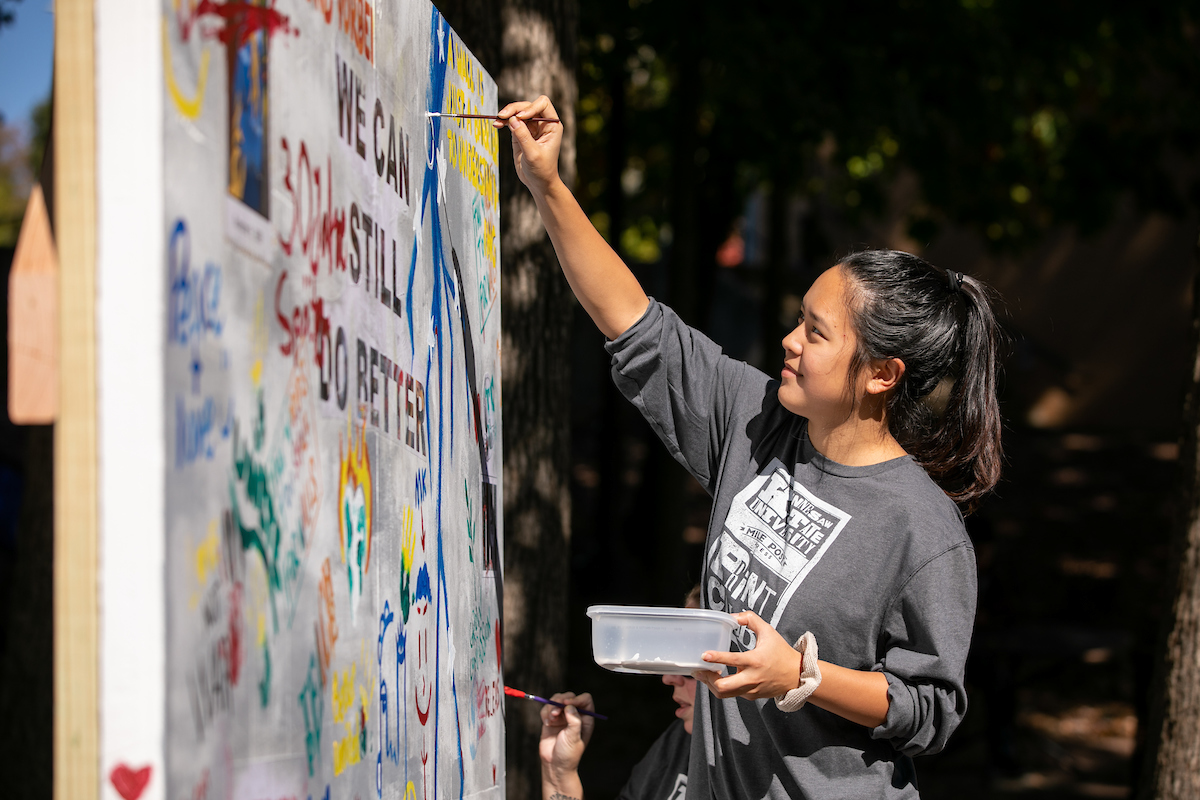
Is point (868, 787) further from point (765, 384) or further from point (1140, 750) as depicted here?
point (1140, 750)

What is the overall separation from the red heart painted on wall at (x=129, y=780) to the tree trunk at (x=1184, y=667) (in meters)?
2.91

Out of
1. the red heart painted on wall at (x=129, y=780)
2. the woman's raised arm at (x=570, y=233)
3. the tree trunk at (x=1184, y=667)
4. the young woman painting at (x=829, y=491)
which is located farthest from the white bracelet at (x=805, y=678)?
the tree trunk at (x=1184, y=667)

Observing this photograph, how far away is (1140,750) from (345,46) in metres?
4.51

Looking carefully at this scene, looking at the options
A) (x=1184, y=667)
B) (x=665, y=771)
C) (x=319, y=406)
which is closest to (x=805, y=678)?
(x=665, y=771)

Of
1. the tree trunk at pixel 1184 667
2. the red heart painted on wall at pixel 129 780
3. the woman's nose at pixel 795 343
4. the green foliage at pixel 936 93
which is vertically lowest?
the tree trunk at pixel 1184 667

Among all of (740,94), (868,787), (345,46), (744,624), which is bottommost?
(868,787)

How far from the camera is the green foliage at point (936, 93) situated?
600cm

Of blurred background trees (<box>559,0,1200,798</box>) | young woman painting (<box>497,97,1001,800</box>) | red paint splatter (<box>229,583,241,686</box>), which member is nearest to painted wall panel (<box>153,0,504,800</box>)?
red paint splatter (<box>229,583,241,686</box>)

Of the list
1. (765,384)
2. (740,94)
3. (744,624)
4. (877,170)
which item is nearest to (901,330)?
(765,384)

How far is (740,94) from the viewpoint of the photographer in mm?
5996

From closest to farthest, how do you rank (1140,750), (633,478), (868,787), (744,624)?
(744,624)
(868,787)
(1140,750)
(633,478)

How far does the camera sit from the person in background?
2094 millimetres

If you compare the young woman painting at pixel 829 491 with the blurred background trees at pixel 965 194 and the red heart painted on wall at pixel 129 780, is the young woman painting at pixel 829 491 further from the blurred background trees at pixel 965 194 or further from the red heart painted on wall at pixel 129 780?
the red heart painted on wall at pixel 129 780

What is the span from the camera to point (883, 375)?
187 centimetres
